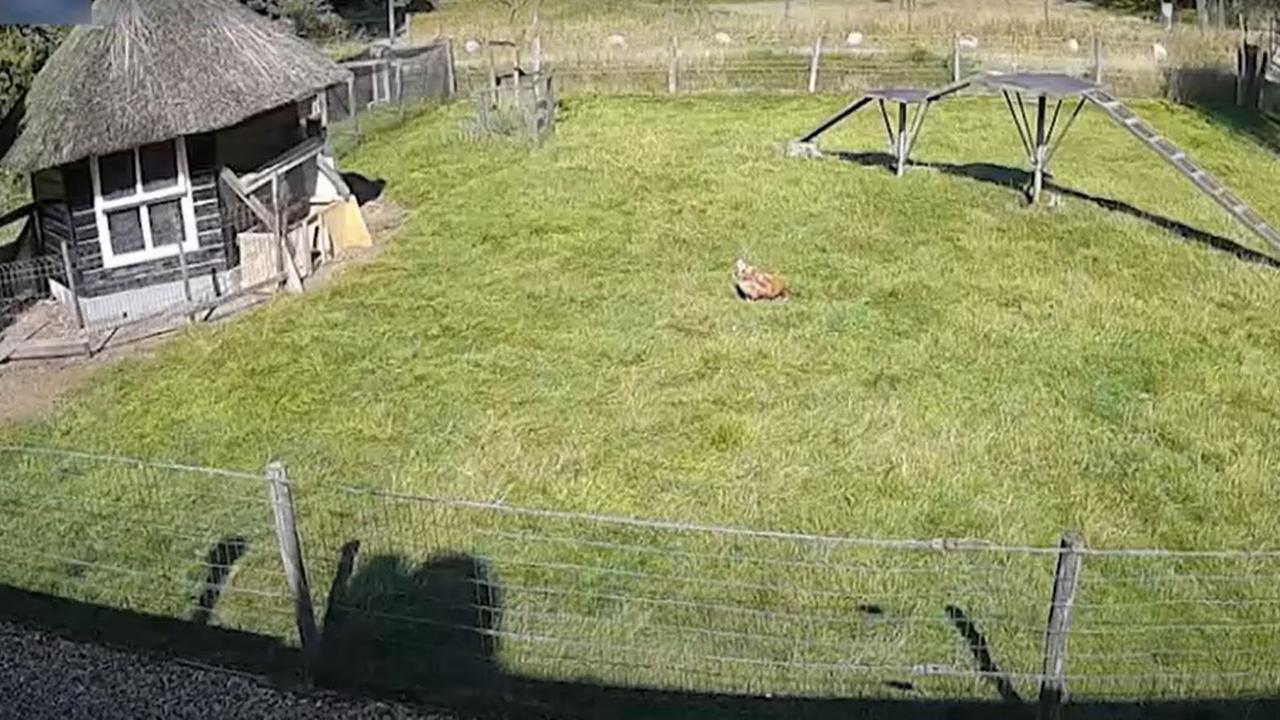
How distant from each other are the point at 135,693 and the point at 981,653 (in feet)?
13.3

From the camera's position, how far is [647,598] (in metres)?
6.66

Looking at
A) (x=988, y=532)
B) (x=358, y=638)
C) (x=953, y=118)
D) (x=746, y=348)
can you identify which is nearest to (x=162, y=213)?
(x=746, y=348)

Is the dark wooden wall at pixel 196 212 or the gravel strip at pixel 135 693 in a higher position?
the dark wooden wall at pixel 196 212

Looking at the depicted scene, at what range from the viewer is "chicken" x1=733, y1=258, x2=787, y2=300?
11.8 m

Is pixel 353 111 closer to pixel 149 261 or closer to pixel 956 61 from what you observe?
pixel 149 261

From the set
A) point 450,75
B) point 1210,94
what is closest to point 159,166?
point 450,75

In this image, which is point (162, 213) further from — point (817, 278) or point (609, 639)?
point (609, 639)

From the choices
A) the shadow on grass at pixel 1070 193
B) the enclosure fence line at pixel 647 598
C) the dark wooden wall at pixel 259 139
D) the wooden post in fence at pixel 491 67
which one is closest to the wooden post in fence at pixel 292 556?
the enclosure fence line at pixel 647 598

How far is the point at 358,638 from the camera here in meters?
6.33

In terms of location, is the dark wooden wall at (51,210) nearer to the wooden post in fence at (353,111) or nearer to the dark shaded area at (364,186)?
the dark shaded area at (364,186)

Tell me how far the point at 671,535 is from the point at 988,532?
1974 mm

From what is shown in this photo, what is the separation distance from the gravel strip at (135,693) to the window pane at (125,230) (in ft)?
23.6

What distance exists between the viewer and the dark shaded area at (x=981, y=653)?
587 cm

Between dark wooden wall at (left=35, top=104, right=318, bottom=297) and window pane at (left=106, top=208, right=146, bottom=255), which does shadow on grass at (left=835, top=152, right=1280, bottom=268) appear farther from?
window pane at (left=106, top=208, right=146, bottom=255)
